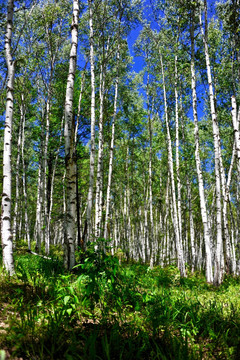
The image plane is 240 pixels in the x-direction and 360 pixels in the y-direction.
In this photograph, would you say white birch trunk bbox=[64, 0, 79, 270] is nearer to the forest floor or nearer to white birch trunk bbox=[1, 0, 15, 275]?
the forest floor

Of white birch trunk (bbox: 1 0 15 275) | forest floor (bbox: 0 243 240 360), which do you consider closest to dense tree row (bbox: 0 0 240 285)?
white birch trunk (bbox: 1 0 15 275)

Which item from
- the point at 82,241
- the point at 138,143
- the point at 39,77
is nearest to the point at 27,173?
the point at 39,77

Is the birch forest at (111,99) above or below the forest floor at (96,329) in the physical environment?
above

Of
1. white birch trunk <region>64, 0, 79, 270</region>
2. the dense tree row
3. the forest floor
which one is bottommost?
the forest floor

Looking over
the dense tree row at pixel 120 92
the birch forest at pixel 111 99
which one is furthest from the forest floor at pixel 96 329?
the dense tree row at pixel 120 92

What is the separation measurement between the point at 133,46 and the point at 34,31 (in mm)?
5812

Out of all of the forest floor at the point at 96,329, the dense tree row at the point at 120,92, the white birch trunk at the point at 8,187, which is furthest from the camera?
the dense tree row at the point at 120,92

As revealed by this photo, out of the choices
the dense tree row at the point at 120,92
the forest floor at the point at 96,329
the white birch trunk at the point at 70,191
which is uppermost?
the dense tree row at the point at 120,92

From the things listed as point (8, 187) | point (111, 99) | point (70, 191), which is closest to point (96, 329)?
point (70, 191)

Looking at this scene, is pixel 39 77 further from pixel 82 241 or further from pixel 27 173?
pixel 82 241

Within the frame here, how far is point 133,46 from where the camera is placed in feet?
46.1

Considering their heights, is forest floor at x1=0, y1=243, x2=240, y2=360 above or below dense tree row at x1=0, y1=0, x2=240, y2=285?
below

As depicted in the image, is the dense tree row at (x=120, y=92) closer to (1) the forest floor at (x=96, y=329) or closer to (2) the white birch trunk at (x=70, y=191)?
(2) the white birch trunk at (x=70, y=191)

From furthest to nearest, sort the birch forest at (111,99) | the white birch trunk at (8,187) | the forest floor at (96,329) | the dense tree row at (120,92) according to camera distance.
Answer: the dense tree row at (120,92)
the birch forest at (111,99)
the white birch trunk at (8,187)
the forest floor at (96,329)
